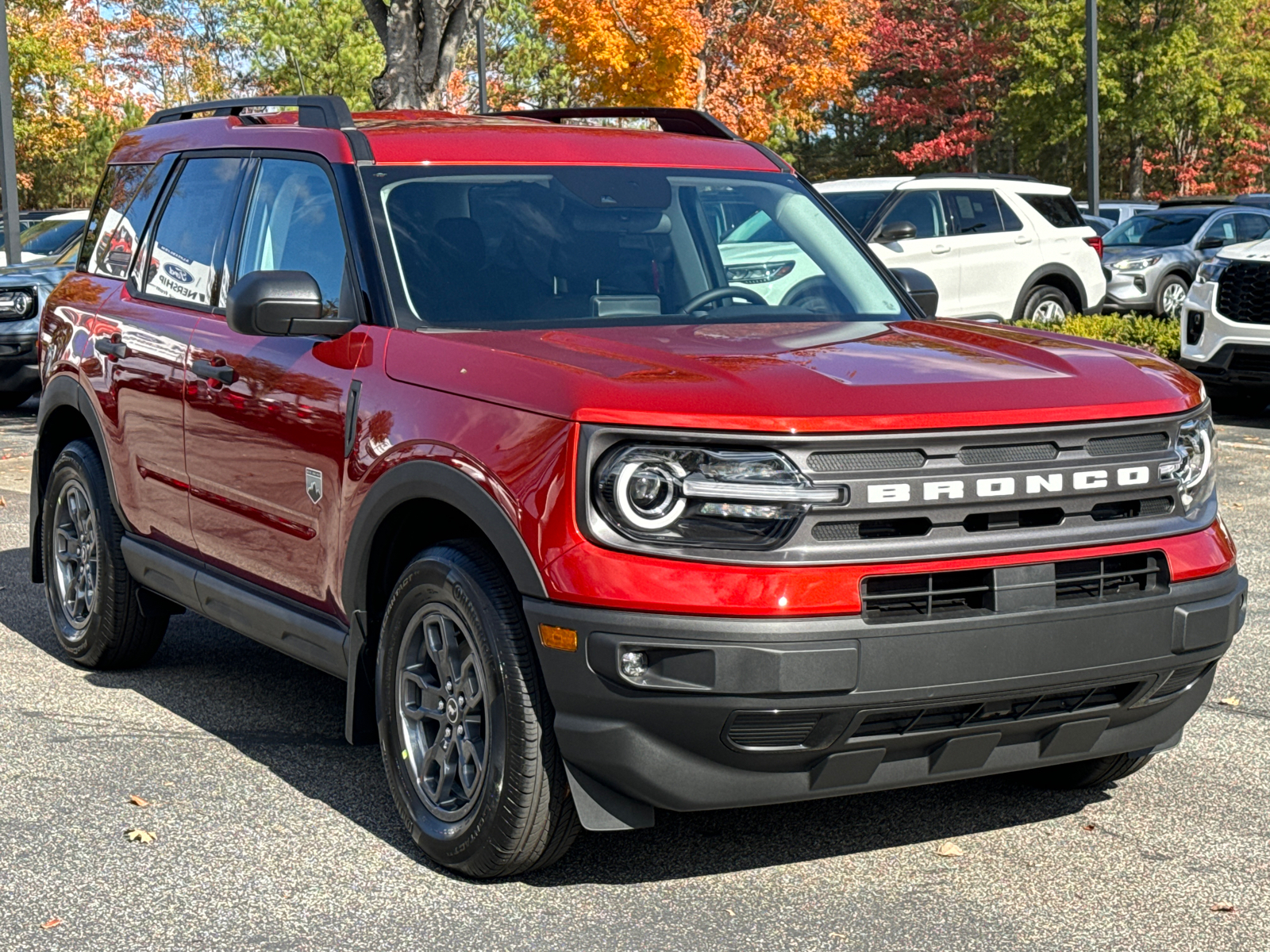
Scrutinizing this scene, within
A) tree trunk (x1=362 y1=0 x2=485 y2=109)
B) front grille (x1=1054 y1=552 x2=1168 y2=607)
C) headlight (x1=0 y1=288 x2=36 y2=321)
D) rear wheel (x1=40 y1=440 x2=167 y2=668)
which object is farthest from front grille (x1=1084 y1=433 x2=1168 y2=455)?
headlight (x1=0 y1=288 x2=36 y2=321)

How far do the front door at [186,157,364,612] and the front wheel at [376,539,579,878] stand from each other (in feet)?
1.58

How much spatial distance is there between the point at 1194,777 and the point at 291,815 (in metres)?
2.65

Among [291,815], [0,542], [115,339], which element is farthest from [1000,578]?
[0,542]

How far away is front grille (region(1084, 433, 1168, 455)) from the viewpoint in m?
4.02

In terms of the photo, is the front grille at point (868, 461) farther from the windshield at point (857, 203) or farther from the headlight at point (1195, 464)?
the windshield at point (857, 203)

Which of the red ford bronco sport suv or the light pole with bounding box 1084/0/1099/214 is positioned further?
the light pole with bounding box 1084/0/1099/214

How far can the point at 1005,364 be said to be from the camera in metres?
4.21

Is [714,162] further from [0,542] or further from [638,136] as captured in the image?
[0,542]

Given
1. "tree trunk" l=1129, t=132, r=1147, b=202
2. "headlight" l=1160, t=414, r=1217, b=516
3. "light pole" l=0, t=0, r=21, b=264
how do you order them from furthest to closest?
"tree trunk" l=1129, t=132, r=1147, b=202, "light pole" l=0, t=0, r=21, b=264, "headlight" l=1160, t=414, r=1217, b=516

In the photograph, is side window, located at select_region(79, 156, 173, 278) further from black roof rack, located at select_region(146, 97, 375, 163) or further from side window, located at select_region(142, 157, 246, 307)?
black roof rack, located at select_region(146, 97, 375, 163)

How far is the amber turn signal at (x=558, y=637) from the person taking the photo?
3.76 metres

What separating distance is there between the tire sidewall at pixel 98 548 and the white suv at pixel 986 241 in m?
10.5

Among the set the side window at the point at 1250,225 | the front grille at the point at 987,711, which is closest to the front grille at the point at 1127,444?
the front grille at the point at 987,711

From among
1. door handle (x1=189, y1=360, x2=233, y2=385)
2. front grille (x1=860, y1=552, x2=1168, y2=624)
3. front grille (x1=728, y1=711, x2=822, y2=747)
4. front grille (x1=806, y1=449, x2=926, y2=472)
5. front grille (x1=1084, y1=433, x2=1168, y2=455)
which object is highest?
door handle (x1=189, y1=360, x2=233, y2=385)
